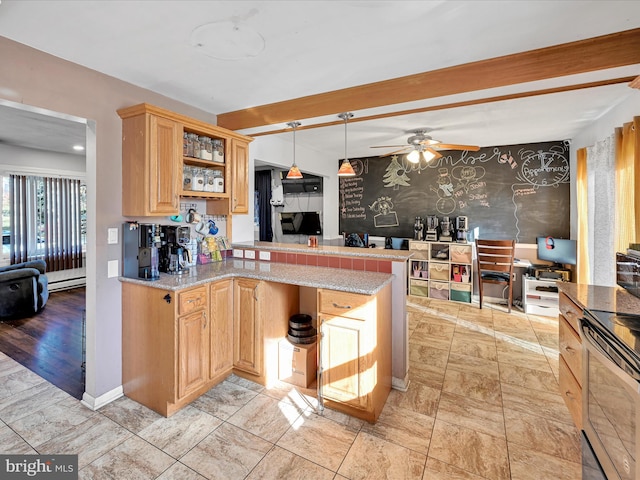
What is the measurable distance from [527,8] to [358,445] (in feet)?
8.52

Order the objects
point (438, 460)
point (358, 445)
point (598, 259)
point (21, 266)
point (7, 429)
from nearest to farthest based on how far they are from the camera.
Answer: point (438, 460)
point (358, 445)
point (7, 429)
point (598, 259)
point (21, 266)

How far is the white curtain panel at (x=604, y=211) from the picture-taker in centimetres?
288

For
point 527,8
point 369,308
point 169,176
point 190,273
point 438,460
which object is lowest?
point 438,460

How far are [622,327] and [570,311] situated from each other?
652 mm

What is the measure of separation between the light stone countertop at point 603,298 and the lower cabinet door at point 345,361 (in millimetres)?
1265

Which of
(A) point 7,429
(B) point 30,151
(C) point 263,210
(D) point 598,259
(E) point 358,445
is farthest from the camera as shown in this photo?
(C) point 263,210

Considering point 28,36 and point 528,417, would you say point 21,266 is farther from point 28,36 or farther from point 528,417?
point 528,417

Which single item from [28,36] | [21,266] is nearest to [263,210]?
[21,266]

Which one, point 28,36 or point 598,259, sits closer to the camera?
point 28,36

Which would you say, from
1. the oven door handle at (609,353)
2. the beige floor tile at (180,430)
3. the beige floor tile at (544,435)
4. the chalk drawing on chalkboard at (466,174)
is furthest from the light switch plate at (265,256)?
the chalk drawing on chalkboard at (466,174)

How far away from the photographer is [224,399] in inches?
90.4

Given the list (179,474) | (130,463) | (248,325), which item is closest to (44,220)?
(248,325)

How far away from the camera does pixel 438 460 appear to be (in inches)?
67.8

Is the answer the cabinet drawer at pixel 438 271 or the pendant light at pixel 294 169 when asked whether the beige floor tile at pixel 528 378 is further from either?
the pendant light at pixel 294 169
